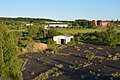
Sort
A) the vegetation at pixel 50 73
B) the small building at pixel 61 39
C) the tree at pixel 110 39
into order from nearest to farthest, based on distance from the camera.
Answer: the vegetation at pixel 50 73, the tree at pixel 110 39, the small building at pixel 61 39

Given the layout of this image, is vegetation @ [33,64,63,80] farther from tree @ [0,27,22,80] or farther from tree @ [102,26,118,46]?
tree @ [102,26,118,46]

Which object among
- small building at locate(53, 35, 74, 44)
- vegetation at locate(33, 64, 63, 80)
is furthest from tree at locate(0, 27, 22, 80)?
small building at locate(53, 35, 74, 44)

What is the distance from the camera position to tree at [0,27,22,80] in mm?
15961

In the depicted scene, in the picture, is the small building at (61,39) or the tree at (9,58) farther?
the small building at (61,39)

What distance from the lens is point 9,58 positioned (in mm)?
16219

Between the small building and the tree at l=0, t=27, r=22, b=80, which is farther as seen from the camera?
the small building

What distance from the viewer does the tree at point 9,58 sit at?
52.4 feet

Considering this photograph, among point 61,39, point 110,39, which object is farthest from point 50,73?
point 61,39

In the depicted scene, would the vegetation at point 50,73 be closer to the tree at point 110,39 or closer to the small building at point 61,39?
the tree at point 110,39

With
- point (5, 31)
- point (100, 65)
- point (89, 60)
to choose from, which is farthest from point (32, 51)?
point (5, 31)

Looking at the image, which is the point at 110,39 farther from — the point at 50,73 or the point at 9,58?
the point at 9,58

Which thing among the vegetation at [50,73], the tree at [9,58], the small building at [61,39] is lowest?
the small building at [61,39]

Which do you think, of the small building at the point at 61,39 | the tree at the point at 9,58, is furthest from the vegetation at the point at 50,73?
the small building at the point at 61,39

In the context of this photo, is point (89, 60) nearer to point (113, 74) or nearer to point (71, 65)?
point (71, 65)
